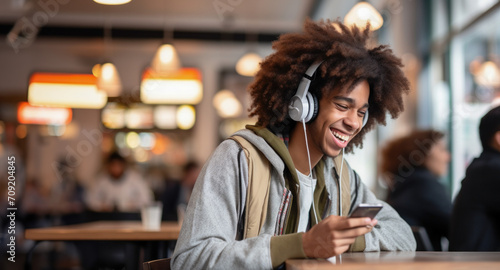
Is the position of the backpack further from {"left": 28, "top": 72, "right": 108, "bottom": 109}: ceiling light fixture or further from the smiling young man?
{"left": 28, "top": 72, "right": 108, "bottom": 109}: ceiling light fixture

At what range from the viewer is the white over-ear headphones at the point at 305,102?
180 centimetres

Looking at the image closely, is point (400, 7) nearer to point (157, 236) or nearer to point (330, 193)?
point (157, 236)

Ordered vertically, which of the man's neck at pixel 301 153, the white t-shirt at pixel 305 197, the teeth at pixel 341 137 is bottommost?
the white t-shirt at pixel 305 197

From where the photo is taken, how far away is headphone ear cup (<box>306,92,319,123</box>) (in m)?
1.83

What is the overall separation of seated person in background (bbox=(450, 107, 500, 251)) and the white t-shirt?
725 millimetres

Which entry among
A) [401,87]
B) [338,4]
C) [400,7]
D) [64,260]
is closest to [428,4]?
[400,7]

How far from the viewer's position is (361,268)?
→ 1237mm

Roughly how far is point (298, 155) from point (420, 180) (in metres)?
1.83

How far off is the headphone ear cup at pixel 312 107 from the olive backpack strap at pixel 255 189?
0.20 meters

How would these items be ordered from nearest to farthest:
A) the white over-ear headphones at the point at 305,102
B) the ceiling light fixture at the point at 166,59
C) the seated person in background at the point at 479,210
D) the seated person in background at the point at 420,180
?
the white over-ear headphones at the point at 305,102 < the seated person in background at the point at 479,210 < the seated person in background at the point at 420,180 < the ceiling light fixture at the point at 166,59

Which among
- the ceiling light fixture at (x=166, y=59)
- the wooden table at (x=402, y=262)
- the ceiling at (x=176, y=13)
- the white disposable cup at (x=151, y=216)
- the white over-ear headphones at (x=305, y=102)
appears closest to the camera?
the wooden table at (x=402, y=262)

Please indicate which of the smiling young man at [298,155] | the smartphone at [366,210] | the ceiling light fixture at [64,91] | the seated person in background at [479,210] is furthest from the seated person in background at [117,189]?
the smartphone at [366,210]

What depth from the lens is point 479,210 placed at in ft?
7.52

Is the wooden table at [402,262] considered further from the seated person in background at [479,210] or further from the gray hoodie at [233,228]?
the seated person in background at [479,210]
